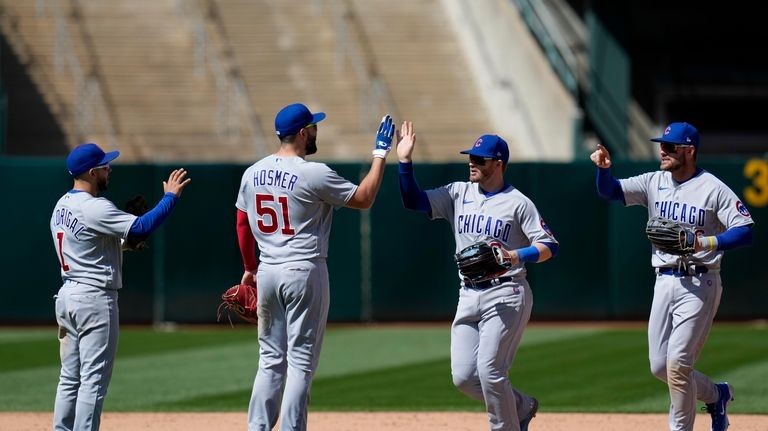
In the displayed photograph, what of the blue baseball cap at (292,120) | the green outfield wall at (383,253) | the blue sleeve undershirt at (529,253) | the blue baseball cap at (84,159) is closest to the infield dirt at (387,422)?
the blue sleeve undershirt at (529,253)

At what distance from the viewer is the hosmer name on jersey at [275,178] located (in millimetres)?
8109

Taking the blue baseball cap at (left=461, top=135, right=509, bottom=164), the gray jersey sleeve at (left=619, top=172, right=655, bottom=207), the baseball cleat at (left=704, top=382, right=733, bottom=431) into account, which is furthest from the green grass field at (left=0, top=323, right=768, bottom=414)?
the blue baseball cap at (left=461, top=135, right=509, bottom=164)

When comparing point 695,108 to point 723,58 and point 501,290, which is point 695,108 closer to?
point 723,58

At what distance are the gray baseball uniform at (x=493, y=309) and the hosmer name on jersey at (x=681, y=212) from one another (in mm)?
911

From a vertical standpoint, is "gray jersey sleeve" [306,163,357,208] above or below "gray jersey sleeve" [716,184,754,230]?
above

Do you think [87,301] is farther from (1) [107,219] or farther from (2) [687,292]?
(2) [687,292]

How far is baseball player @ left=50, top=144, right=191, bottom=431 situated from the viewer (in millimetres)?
8280

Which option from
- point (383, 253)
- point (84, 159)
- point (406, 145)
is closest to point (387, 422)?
point (406, 145)

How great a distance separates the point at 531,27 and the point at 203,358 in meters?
14.3

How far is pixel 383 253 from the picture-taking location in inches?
737

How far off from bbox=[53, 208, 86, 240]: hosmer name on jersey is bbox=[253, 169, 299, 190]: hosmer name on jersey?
3.78ft

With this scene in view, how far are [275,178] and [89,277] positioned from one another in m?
1.34

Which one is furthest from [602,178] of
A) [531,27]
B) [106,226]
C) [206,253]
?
[531,27]

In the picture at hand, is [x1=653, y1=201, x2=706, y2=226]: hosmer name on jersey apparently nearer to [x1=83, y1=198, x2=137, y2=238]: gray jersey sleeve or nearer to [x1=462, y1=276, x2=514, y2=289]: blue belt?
[x1=462, y1=276, x2=514, y2=289]: blue belt
